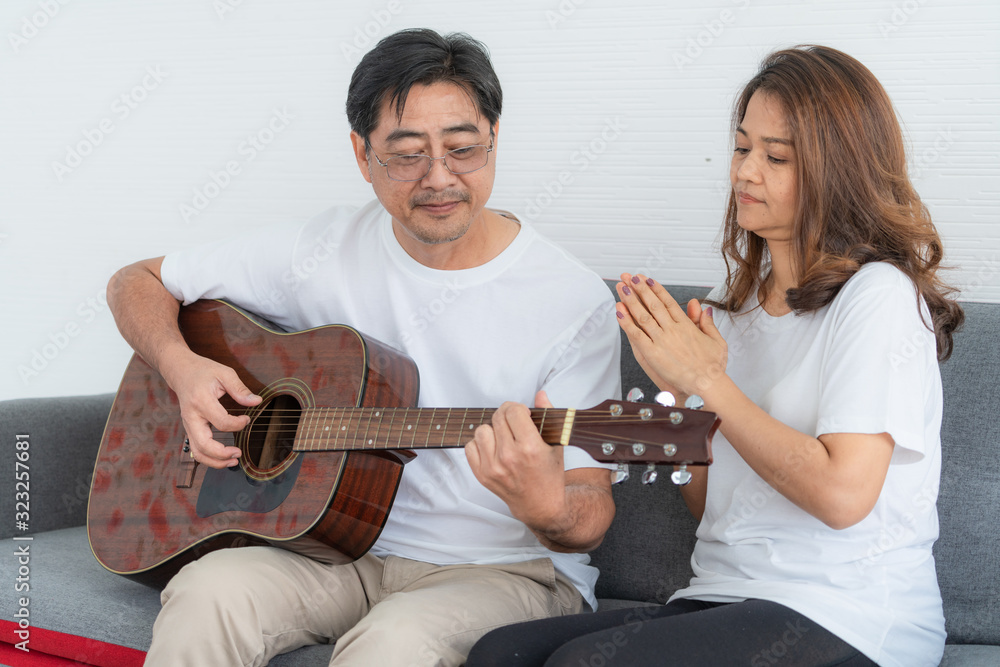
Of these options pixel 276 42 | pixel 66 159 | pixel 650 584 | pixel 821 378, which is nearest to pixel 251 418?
pixel 650 584

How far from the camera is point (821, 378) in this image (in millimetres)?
1292

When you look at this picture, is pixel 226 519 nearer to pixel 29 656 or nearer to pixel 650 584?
pixel 29 656

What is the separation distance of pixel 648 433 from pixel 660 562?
29.8 inches

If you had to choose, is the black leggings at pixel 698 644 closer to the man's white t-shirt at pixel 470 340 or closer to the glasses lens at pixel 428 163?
the man's white t-shirt at pixel 470 340

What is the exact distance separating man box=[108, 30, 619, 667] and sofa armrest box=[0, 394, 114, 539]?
398 millimetres

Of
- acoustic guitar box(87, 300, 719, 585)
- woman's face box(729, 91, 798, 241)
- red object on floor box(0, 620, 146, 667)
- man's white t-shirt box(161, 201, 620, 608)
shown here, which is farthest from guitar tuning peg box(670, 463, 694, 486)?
red object on floor box(0, 620, 146, 667)

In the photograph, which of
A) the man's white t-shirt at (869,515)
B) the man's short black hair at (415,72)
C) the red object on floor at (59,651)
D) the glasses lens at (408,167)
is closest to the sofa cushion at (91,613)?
the red object on floor at (59,651)

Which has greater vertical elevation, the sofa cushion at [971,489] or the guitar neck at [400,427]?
the guitar neck at [400,427]

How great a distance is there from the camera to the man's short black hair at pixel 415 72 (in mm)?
1599

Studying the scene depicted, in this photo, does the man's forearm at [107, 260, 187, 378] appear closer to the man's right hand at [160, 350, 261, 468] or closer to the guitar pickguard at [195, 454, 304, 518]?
the man's right hand at [160, 350, 261, 468]

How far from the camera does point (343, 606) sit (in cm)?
155

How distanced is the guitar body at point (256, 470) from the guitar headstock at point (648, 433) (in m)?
0.45

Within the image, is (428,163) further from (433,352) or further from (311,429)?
(311,429)

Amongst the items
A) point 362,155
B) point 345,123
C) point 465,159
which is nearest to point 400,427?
point 465,159
